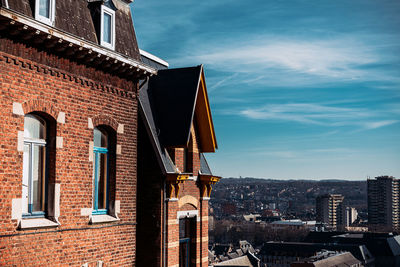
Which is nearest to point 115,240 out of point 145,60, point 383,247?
point 145,60

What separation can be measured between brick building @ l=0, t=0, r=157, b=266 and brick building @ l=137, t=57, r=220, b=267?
122 cm

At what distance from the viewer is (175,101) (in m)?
18.8

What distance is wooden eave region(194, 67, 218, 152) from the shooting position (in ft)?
64.0

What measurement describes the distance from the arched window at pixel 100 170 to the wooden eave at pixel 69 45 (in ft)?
6.09

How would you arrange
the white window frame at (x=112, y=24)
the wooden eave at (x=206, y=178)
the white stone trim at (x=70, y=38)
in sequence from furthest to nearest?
the wooden eave at (x=206, y=178) → the white window frame at (x=112, y=24) → the white stone trim at (x=70, y=38)

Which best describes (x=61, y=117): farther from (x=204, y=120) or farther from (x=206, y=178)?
(x=206, y=178)

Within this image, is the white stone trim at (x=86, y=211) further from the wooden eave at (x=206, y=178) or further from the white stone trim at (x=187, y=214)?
the wooden eave at (x=206, y=178)

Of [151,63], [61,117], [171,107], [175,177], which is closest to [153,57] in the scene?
[151,63]

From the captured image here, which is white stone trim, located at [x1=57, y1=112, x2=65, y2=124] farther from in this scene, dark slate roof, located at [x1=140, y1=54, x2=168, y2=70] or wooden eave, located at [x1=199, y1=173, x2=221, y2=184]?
wooden eave, located at [x1=199, y1=173, x2=221, y2=184]

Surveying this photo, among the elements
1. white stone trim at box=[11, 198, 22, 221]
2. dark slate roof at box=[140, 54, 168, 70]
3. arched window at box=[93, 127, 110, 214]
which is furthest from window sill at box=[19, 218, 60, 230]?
dark slate roof at box=[140, 54, 168, 70]

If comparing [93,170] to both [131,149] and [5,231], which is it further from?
[5,231]

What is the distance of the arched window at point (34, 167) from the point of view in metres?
12.7

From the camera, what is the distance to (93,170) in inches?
590

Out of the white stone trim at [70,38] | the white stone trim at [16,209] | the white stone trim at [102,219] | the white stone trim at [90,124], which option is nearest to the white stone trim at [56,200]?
the white stone trim at [16,209]
